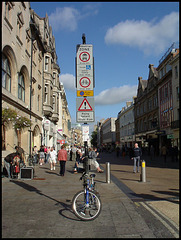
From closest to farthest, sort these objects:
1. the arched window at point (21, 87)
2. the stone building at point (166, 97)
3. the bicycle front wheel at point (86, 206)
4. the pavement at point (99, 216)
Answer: the pavement at point (99, 216), the bicycle front wheel at point (86, 206), the arched window at point (21, 87), the stone building at point (166, 97)

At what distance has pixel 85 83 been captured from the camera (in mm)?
6172

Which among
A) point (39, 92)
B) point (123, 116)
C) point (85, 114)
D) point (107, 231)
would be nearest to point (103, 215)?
point (107, 231)

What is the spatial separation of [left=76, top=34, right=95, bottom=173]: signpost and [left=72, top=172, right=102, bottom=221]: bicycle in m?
1.30

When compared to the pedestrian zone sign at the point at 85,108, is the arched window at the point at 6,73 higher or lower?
higher

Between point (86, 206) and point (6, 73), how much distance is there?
509 inches

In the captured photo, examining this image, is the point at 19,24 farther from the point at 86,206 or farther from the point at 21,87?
the point at 86,206

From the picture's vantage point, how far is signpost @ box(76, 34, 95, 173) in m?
6.17

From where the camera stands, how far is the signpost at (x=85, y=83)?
617cm

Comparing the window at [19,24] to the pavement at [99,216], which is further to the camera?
the window at [19,24]

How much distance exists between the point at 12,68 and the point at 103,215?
46.2 ft

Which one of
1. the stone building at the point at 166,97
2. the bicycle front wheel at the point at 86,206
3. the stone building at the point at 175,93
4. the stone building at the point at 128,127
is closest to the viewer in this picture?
the bicycle front wheel at the point at 86,206

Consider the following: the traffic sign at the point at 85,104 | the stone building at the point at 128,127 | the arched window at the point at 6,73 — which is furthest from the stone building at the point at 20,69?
the stone building at the point at 128,127

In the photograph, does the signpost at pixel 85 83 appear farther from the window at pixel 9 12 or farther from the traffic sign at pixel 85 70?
the window at pixel 9 12

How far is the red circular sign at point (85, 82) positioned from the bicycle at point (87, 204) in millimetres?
2463
